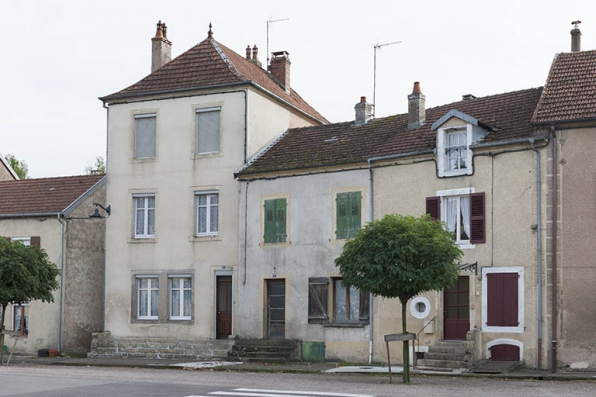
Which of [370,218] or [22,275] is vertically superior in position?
[370,218]

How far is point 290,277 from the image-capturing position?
91.0 feet

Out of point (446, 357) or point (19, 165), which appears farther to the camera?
point (19, 165)

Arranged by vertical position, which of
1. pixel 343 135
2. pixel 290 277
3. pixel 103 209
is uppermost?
pixel 343 135

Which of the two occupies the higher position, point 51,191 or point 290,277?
point 51,191

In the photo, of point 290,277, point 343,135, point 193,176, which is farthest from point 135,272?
point 343,135

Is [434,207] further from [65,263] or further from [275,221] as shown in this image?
[65,263]

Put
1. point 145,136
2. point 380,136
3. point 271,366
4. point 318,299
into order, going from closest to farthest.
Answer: point 271,366
point 318,299
point 380,136
point 145,136

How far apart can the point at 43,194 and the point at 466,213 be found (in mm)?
16884

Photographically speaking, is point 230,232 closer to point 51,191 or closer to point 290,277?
point 290,277

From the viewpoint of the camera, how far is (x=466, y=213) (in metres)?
24.5

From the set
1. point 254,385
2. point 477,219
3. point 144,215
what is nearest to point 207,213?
point 144,215

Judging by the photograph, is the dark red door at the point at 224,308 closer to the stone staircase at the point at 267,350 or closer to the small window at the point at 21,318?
the stone staircase at the point at 267,350

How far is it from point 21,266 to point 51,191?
7.25 meters

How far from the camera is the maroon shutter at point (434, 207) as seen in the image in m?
24.8
